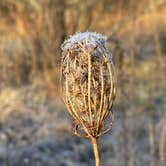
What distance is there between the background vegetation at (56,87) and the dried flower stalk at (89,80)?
3.05 m

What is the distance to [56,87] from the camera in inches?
277

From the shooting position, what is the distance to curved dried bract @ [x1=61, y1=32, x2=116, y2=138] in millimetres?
1737

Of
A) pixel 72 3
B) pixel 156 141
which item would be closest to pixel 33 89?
pixel 72 3

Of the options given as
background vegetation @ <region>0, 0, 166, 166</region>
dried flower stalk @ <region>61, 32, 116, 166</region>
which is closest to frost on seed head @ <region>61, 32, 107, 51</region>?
dried flower stalk @ <region>61, 32, 116, 166</region>

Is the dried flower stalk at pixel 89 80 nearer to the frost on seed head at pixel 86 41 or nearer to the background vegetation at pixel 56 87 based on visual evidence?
the frost on seed head at pixel 86 41

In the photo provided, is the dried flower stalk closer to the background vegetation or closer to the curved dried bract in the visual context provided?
the curved dried bract

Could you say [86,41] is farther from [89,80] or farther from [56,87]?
[56,87]

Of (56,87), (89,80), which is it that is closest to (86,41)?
(89,80)

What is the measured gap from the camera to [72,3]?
24.5 feet

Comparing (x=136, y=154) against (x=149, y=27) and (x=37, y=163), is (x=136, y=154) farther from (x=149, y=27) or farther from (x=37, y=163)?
(x=149, y=27)

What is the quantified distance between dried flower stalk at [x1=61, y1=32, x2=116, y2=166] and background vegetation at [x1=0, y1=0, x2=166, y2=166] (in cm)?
305

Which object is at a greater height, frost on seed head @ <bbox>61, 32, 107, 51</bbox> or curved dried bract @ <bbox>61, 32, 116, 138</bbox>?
frost on seed head @ <bbox>61, 32, 107, 51</bbox>

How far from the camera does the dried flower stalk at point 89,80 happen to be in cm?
174

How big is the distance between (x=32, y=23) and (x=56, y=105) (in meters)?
1.13
